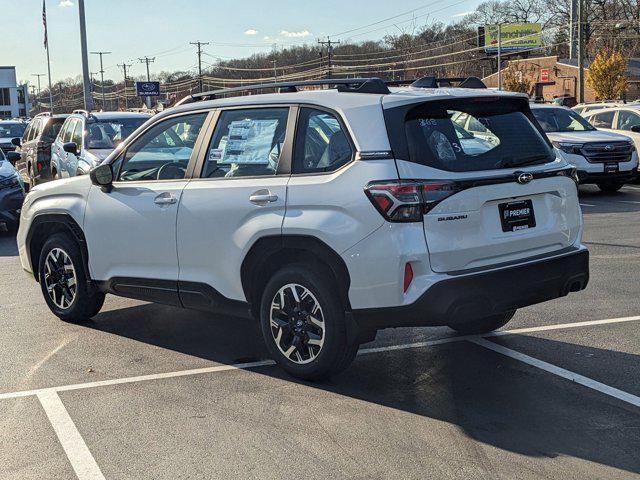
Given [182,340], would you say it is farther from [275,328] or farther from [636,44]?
[636,44]

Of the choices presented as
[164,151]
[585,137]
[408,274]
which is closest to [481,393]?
[408,274]

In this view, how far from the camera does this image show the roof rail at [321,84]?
524 cm

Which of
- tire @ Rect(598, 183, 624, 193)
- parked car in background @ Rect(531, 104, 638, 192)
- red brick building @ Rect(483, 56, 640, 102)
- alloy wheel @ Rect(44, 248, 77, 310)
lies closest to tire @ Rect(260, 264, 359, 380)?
alloy wheel @ Rect(44, 248, 77, 310)

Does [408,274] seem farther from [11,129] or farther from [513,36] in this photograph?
[513,36]

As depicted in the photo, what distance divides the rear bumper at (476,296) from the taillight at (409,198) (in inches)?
17.0

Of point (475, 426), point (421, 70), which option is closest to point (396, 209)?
point (475, 426)

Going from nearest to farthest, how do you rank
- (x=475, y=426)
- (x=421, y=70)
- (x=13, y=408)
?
(x=475, y=426)
(x=13, y=408)
(x=421, y=70)

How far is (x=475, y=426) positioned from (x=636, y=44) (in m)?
92.6

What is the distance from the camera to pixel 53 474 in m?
4.04

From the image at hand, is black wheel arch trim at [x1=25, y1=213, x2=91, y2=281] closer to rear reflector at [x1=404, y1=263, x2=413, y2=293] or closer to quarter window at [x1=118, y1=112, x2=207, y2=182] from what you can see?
quarter window at [x1=118, y1=112, x2=207, y2=182]

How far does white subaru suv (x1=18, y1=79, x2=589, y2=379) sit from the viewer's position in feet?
15.7

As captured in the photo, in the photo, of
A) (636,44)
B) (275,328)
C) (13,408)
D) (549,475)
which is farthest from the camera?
(636,44)

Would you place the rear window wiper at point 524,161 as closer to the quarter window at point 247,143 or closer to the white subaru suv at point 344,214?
the white subaru suv at point 344,214

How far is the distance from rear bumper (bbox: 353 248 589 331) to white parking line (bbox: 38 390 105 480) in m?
1.72
